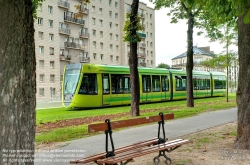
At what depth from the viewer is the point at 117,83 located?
2430 cm

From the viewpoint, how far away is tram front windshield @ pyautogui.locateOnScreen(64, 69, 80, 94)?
21.6 metres

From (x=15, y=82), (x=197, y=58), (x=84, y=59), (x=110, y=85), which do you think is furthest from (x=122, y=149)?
(x=197, y=58)

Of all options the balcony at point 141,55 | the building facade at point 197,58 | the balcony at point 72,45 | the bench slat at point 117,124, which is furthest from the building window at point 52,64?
the building facade at point 197,58

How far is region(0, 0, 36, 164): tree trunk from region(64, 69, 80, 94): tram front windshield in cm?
1781

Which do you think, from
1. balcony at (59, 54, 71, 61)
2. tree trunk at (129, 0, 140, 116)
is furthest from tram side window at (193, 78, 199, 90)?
balcony at (59, 54, 71, 61)

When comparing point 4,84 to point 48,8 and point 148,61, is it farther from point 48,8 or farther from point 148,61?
point 148,61

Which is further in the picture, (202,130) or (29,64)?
(202,130)

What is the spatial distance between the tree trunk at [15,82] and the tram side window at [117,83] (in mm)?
20004

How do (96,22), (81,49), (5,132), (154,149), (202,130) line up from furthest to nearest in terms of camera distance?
1. (96,22)
2. (81,49)
3. (202,130)
4. (154,149)
5. (5,132)

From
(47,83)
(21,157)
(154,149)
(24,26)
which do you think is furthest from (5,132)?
(47,83)

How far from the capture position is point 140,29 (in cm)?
1437

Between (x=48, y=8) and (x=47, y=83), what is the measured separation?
12546 mm

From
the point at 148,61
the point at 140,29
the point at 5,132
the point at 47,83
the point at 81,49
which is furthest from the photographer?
the point at 148,61

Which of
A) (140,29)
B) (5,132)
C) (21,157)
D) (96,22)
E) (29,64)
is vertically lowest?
(21,157)
